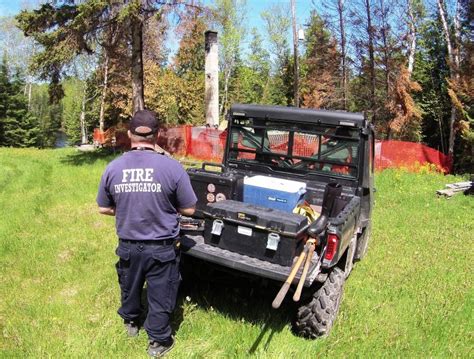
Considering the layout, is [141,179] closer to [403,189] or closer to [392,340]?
[392,340]

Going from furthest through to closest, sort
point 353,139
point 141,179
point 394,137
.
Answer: point 394,137 → point 353,139 → point 141,179

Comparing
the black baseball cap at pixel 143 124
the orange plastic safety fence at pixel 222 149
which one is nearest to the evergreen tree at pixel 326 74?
the orange plastic safety fence at pixel 222 149

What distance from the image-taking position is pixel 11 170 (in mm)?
14281

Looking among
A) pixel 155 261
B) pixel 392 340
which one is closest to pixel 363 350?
pixel 392 340

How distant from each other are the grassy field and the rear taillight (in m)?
0.77

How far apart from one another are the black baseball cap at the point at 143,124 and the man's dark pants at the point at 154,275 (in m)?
0.84

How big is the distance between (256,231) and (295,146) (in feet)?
6.54

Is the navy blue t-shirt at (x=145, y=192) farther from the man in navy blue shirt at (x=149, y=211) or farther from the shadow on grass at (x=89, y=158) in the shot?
the shadow on grass at (x=89, y=158)

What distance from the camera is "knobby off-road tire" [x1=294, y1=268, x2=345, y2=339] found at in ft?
12.9

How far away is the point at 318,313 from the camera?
12.8 feet

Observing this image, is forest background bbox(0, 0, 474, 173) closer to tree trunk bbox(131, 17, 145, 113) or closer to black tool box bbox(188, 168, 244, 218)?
tree trunk bbox(131, 17, 145, 113)

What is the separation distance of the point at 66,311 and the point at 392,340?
10.2 ft

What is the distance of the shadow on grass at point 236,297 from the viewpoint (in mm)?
4340

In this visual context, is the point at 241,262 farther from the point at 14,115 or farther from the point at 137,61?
the point at 14,115
